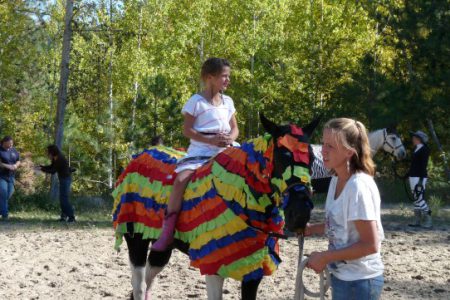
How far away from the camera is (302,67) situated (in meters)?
29.5

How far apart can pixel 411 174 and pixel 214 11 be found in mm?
24767

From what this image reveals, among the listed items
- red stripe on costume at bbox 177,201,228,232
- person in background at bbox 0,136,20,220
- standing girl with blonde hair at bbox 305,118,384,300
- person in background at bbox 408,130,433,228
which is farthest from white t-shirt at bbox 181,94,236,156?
person in background at bbox 0,136,20,220

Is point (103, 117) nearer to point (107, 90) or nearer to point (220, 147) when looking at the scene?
point (107, 90)

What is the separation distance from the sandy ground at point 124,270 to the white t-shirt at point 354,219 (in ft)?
11.4

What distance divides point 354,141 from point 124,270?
5.25m

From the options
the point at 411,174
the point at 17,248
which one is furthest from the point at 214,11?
the point at 17,248

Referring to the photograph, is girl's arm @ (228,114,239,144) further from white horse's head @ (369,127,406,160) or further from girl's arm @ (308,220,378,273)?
white horse's head @ (369,127,406,160)

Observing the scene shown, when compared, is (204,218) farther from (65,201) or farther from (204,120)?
(65,201)

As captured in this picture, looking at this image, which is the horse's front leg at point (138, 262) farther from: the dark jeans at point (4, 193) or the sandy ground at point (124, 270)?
the dark jeans at point (4, 193)

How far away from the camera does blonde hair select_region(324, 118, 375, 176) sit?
2.87 metres

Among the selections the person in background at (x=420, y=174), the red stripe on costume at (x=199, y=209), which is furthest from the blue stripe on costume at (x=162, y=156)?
the person in background at (x=420, y=174)

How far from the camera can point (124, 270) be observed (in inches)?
300

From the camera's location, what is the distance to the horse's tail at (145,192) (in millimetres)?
4938

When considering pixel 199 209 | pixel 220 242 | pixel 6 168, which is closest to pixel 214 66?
pixel 199 209
